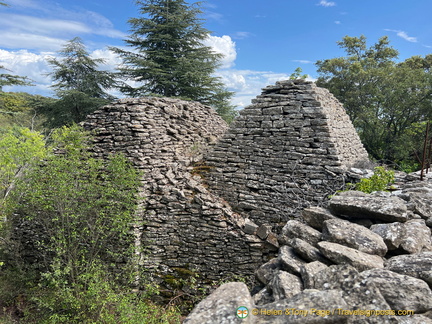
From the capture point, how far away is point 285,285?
2.29 metres

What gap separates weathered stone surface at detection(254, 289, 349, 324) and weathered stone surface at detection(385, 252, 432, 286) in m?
0.63

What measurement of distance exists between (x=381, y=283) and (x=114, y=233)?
5.46 meters

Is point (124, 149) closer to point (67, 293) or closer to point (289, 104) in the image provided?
point (67, 293)

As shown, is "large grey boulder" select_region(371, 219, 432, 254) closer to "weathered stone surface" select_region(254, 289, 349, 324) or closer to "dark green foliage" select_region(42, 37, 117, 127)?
"weathered stone surface" select_region(254, 289, 349, 324)

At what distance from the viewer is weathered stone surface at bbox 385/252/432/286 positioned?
2.07 m

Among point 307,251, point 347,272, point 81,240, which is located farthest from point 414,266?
point 81,240

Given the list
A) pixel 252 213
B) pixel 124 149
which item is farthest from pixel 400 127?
pixel 124 149

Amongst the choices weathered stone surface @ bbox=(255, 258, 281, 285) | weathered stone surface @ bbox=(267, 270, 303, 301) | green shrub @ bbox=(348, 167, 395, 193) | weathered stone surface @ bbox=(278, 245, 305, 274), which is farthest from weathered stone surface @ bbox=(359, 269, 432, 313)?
green shrub @ bbox=(348, 167, 395, 193)

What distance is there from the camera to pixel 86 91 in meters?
17.7

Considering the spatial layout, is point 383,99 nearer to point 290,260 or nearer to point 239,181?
point 239,181

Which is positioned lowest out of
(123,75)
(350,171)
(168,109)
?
(350,171)

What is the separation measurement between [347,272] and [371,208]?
1.30 metres

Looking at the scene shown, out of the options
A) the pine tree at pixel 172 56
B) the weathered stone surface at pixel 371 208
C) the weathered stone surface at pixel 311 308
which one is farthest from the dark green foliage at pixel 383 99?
the weathered stone surface at pixel 311 308

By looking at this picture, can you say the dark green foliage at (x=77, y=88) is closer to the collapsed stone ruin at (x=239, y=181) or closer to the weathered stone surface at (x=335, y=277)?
the collapsed stone ruin at (x=239, y=181)
